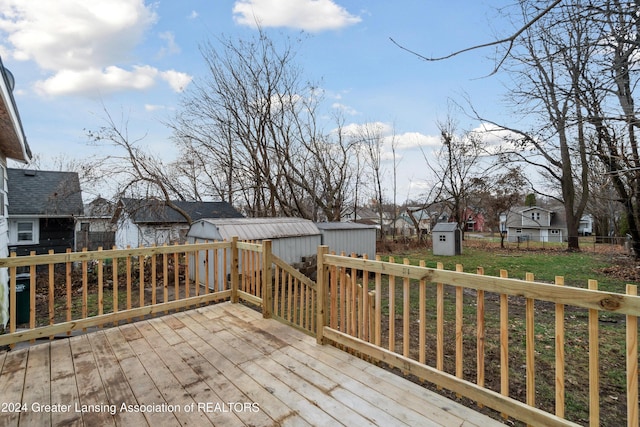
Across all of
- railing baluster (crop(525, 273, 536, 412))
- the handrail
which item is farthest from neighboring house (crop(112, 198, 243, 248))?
railing baluster (crop(525, 273, 536, 412))

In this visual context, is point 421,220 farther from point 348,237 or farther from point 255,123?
point 255,123

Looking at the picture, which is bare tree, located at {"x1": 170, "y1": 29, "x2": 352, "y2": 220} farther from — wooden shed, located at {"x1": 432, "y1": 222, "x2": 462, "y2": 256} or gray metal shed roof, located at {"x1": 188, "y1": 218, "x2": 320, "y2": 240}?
wooden shed, located at {"x1": 432, "y1": 222, "x2": 462, "y2": 256}

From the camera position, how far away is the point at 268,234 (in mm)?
8312

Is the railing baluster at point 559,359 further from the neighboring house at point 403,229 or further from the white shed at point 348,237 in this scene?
the neighboring house at point 403,229

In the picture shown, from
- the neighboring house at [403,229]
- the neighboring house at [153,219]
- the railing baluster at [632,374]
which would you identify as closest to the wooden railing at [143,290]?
the neighboring house at [153,219]

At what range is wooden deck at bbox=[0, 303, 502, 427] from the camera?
191cm

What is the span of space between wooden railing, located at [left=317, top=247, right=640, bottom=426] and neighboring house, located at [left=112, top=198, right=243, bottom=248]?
13.9 feet

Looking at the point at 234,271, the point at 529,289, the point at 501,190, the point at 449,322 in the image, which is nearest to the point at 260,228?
the point at 234,271

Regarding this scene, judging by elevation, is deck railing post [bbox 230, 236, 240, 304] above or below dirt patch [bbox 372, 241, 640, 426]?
above

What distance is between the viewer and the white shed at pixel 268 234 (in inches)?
307

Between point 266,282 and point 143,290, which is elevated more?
point 266,282

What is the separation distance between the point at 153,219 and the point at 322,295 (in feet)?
36.7

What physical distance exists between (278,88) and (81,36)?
7347mm

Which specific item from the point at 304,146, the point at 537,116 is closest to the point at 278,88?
the point at 304,146
